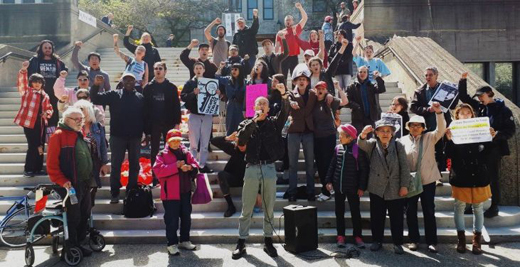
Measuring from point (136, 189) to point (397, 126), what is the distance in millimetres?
4263

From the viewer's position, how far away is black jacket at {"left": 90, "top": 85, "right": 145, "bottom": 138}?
777 cm

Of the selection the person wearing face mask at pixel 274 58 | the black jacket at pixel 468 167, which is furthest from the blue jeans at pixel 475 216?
the person wearing face mask at pixel 274 58

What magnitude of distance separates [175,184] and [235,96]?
2.67 m

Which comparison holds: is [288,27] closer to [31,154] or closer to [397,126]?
[397,126]

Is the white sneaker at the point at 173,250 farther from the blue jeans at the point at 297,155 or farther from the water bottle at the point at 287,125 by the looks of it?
the water bottle at the point at 287,125

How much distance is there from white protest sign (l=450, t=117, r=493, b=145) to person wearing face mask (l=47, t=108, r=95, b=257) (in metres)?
5.28

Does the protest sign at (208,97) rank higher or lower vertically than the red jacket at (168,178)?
higher

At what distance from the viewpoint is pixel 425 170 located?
6.72 m

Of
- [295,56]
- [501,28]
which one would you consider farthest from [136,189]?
[501,28]

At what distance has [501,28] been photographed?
1873 cm

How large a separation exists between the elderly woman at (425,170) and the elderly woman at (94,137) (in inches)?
184

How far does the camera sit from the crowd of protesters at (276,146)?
6590 millimetres

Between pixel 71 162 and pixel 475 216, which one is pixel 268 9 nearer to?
pixel 475 216

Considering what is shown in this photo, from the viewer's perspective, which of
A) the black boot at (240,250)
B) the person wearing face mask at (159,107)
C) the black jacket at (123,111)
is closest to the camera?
the black boot at (240,250)
